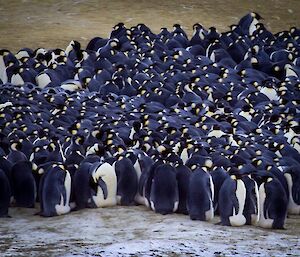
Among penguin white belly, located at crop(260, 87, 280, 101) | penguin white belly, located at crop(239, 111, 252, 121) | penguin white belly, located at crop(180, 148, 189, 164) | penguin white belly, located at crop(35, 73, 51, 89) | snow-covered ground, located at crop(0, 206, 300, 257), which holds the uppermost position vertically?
penguin white belly, located at crop(35, 73, 51, 89)

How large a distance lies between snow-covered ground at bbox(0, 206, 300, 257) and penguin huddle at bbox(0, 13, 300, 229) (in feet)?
0.54

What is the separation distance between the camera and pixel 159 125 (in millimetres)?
10445

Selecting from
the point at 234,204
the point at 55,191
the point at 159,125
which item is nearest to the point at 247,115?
the point at 159,125

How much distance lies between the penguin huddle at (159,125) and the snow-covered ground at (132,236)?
163mm

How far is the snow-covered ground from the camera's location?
764cm

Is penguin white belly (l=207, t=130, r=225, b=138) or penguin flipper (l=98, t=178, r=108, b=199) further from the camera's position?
penguin white belly (l=207, t=130, r=225, b=138)

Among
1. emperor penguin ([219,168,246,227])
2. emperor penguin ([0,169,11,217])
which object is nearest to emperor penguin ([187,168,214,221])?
emperor penguin ([219,168,246,227])

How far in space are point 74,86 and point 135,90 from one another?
773mm

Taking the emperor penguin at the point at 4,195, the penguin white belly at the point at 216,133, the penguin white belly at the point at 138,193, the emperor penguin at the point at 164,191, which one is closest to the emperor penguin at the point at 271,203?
the emperor penguin at the point at 164,191

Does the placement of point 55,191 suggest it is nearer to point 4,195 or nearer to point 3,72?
point 4,195

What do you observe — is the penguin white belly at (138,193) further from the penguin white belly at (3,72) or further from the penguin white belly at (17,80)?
the penguin white belly at (3,72)

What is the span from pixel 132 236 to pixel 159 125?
257 cm

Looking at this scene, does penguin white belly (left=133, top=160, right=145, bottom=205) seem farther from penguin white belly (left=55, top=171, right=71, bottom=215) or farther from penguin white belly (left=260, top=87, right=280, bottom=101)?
penguin white belly (left=260, top=87, right=280, bottom=101)

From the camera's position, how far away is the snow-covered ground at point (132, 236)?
7.64 metres
